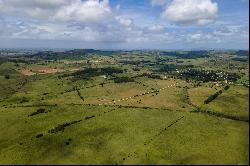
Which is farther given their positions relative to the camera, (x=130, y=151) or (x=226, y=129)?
(x=226, y=129)

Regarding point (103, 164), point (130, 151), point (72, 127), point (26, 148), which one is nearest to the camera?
point (103, 164)

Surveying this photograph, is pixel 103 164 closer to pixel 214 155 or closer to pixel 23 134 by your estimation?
pixel 214 155

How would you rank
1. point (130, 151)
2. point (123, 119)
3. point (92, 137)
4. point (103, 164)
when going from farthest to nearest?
point (123, 119), point (92, 137), point (130, 151), point (103, 164)

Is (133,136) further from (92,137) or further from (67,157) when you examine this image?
(67,157)

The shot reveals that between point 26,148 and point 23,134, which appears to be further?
point 23,134

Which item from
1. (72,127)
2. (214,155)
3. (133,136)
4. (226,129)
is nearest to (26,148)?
(72,127)

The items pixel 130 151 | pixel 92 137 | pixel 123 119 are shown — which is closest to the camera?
pixel 130 151

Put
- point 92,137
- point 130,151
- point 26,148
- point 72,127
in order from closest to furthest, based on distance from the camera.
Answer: point 130,151, point 26,148, point 92,137, point 72,127

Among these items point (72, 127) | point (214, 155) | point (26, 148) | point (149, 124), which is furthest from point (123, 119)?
point (214, 155)
